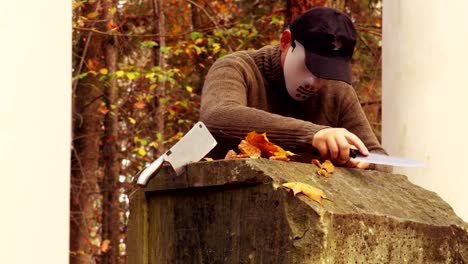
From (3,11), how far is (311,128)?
309 centimetres

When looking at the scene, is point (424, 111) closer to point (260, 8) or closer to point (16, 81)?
point (16, 81)

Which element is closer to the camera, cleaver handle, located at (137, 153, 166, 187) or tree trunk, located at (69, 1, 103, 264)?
cleaver handle, located at (137, 153, 166, 187)

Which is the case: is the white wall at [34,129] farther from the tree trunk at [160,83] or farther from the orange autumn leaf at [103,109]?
the orange autumn leaf at [103,109]

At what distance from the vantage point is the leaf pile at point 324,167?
11.6 ft

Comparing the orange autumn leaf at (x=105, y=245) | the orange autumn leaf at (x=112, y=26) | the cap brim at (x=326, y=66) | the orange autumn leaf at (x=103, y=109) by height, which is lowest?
A: the orange autumn leaf at (x=105, y=245)

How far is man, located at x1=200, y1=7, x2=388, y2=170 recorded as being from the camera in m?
3.72

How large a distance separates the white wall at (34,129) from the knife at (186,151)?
2847 millimetres

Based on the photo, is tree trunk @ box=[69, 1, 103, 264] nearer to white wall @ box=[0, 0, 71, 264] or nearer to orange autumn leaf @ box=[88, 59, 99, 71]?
orange autumn leaf @ box=[88, 59, 99, 71]

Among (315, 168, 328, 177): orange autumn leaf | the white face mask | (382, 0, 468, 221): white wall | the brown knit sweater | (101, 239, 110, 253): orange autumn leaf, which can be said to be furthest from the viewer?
(101, 239, 110, 253): orange autumn leaf

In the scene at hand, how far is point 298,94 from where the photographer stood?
13.6 feet

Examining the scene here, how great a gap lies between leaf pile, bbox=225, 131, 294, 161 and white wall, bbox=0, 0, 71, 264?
2.96 meters

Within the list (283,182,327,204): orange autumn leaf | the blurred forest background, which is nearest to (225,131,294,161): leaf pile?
(283,182,327,204): orange autumn leaf

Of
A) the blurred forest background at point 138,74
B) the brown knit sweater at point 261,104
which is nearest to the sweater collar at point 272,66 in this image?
the brown knit sweater at point 261,104

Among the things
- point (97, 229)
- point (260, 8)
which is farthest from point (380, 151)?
point (97, 229)
